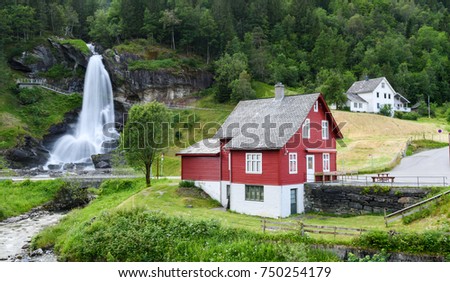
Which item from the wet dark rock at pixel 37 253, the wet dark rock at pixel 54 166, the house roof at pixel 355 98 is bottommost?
the wet dark rock at pixel 37 253

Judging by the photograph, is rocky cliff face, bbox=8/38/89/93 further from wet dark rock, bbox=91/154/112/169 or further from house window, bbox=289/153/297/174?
house window, bbox=289/153/297/174

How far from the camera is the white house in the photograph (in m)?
74.7

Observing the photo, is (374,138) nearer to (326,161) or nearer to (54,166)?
(326,161)

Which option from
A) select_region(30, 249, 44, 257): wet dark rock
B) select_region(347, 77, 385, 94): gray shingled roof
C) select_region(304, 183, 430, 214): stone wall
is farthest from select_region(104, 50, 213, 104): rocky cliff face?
select_region(30, 249, 44, 257): wet dark rock

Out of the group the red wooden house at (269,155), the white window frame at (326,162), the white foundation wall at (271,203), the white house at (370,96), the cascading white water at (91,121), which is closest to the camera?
the white foundation wall at (271,203)

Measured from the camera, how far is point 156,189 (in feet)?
110

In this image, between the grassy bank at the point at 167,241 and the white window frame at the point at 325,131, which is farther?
the white window frame at the point at 325,131

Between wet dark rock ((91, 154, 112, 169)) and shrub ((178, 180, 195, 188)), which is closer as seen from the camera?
shrub ((178, 180, 195, 188))

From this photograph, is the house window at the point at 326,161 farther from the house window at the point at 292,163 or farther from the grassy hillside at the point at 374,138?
the grassy hillside at the point at 374,138

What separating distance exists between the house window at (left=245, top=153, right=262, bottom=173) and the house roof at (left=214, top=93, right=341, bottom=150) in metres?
0.61

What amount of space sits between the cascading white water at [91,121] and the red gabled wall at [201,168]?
26.6 m

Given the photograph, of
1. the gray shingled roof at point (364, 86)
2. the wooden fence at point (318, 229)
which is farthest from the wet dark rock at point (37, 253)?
the gray shingled roof at point (364, 86)

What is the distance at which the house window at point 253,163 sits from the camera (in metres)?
28.3

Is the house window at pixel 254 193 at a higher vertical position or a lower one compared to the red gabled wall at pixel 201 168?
lower
